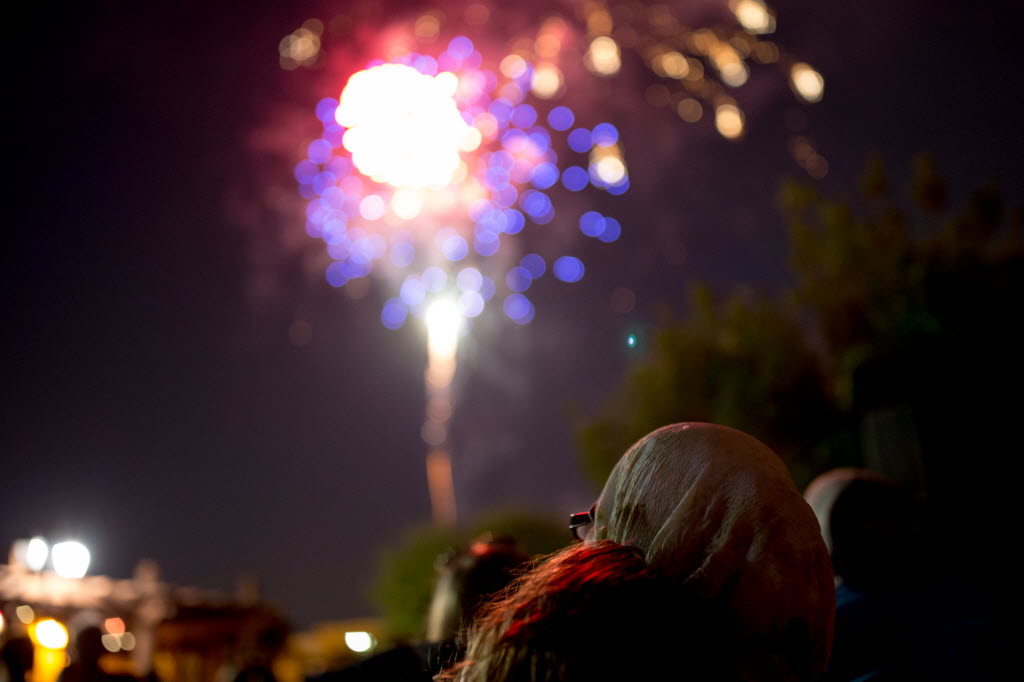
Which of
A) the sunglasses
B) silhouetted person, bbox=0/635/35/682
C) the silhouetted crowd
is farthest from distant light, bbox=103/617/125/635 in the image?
the sunglasses

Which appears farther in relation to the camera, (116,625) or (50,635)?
(116,625)

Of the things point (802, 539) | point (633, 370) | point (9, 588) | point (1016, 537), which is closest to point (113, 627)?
point (9, 588)

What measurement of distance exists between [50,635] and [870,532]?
12.6 m

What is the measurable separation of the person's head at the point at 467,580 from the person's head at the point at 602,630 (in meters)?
1.36

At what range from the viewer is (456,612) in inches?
111

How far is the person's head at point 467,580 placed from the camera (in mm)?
2760

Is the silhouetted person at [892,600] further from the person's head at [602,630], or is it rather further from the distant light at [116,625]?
the distant light at [116,625]

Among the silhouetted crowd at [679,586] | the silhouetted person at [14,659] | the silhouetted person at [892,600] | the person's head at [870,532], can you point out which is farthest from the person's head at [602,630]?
the silhouetted person at [14,659]

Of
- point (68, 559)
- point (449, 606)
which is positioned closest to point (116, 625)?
point (68, 559)

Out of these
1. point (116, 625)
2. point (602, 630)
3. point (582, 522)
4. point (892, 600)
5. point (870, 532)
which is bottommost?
point (116, 625)

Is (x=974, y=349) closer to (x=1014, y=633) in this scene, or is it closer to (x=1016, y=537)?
(x=1016, y=537)

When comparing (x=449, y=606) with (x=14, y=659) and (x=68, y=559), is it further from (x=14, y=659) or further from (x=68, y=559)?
(x=68, y=559)

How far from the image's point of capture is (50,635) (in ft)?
40.0

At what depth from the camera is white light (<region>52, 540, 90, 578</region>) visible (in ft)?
66.4
